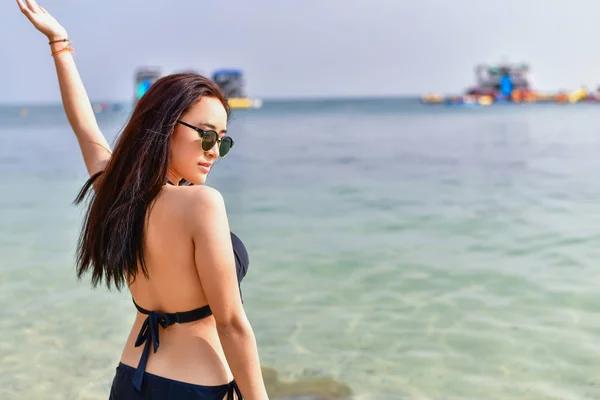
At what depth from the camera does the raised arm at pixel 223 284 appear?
1.79 m

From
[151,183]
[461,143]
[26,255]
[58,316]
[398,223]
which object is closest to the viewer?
[151,183]

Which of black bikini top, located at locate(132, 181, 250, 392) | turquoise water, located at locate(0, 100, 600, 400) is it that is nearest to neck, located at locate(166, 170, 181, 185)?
black bikini top, located at locate(132, 181, 250, 392)

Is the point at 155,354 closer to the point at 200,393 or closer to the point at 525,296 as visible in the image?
the point at 200,393

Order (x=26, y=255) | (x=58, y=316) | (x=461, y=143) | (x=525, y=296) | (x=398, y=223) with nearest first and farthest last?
(x=58, y=316), (x=525, y=296), (x=26, y=255), (x=398, y=223), (x=461, y=143)

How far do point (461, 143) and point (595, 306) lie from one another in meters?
25.0

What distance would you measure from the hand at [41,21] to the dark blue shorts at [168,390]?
3.90 ft

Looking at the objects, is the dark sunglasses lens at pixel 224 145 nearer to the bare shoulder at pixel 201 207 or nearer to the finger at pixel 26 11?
the bare shoulder at pixel 201 207

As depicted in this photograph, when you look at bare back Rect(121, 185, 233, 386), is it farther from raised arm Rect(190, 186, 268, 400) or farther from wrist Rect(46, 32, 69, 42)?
wrist Rect(46, 32, 69, 42)

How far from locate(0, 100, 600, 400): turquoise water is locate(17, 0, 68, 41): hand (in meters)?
0.94

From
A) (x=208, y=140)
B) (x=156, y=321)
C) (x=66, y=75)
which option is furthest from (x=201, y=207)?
(x=66, y=75)

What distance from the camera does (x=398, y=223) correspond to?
455 inches

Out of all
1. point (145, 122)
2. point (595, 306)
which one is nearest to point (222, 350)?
point (145, 122)

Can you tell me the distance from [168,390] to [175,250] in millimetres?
411

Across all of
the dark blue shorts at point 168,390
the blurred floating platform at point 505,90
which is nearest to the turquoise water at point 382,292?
the dark blue shorts at point 168,390
